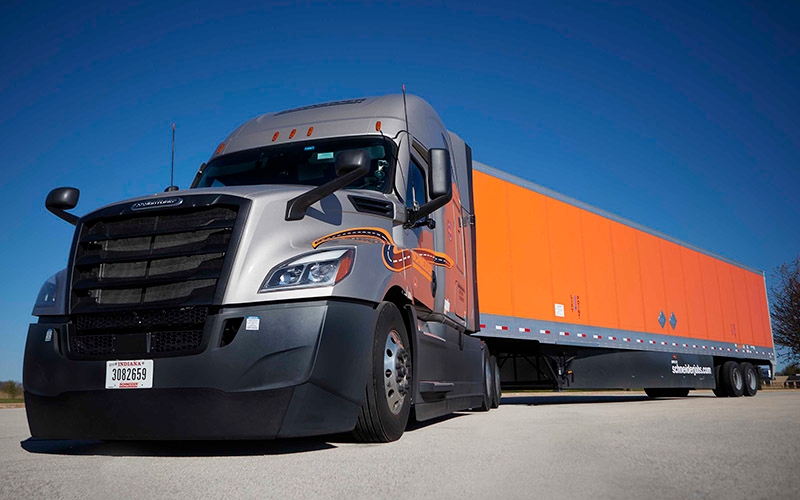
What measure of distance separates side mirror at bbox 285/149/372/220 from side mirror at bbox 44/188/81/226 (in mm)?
2097

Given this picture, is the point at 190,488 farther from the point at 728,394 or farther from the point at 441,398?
the point at 728,394

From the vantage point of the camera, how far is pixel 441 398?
703 cm

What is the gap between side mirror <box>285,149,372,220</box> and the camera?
16.3 ft

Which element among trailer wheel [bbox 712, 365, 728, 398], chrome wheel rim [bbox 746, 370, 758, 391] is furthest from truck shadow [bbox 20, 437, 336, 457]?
chrome wheel rim [bbox 746, 370, 758, 391]

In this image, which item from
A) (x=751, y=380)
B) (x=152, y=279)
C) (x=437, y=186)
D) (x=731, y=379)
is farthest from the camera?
(x=751, y=380)

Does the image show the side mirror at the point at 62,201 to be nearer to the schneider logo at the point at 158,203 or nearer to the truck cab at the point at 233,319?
the truck cab at the point at 233,319

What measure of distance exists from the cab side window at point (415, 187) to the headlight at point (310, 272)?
5.74 ft

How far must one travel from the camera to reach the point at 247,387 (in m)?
4.36

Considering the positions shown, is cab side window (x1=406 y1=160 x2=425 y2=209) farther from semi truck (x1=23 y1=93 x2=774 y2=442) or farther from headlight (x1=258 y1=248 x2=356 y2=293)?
headlight (x1=258 y1=248 x2=356 y2=293)

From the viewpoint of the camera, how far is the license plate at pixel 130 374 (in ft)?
14.8

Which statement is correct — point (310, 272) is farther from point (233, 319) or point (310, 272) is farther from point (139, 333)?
point (139, 333)

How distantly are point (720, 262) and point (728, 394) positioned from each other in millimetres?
3528

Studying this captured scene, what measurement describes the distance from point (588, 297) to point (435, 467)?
9581 millimetres

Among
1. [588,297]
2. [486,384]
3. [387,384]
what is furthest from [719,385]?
[387,384]
